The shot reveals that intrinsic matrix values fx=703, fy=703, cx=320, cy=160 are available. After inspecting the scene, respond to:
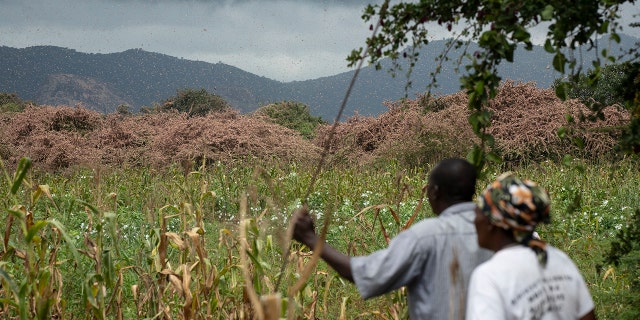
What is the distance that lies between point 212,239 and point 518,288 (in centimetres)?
629

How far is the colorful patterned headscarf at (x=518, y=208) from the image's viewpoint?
1.92 m

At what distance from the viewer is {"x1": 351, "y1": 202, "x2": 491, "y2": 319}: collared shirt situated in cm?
228

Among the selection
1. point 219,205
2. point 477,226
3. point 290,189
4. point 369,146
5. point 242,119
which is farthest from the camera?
point 369,146

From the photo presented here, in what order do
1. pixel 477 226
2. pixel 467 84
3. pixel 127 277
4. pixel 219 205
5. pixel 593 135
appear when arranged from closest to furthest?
pixel 477 226 < pixel 467 84 < pixel 127 277 < pixel 219 205 < pixel 593 135

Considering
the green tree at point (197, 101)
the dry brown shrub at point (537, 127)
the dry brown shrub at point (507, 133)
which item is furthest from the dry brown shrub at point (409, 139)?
Answer: the green tree at point (197, 101)

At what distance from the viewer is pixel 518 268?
1.92m

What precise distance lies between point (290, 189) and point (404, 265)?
7.89 m

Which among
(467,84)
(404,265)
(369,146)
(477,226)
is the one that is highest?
(467,84)

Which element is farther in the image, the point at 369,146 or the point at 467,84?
the point at 369,146

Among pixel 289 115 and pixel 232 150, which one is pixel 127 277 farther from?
pixel 289 115

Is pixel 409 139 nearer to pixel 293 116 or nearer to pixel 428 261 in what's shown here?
pixel 293 116

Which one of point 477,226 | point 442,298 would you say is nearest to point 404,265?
point 442,298

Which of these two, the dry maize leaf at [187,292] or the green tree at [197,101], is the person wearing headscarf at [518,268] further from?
the green tree at [197,101]

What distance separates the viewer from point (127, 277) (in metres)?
5.84
